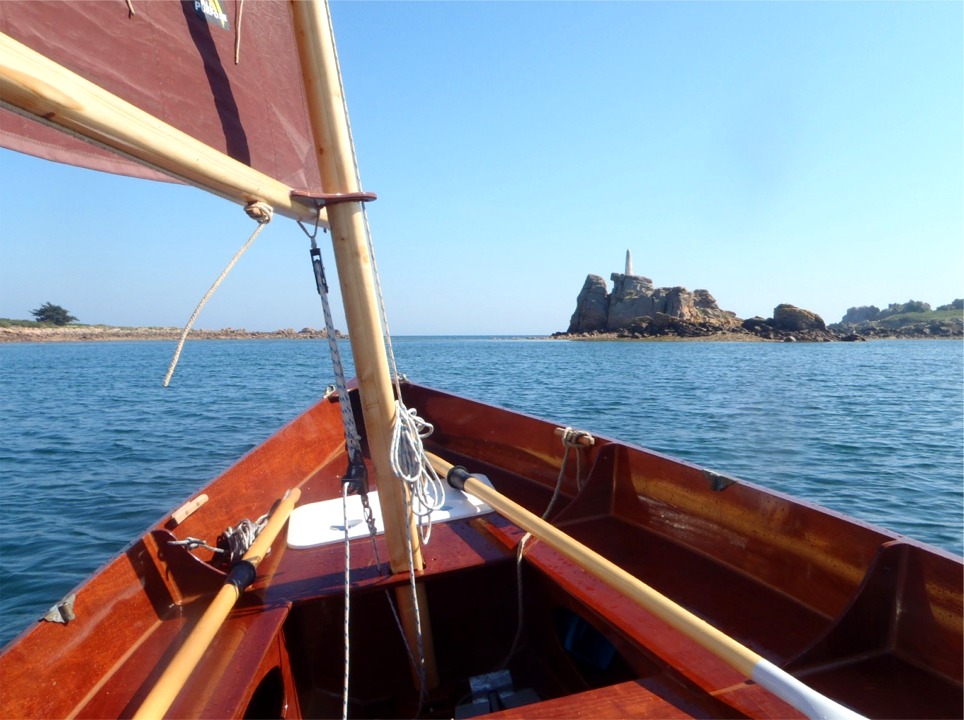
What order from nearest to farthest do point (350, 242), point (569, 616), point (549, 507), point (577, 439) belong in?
point (350, 242) < point (569, 616) < point (549, 507) < point (577, 439)

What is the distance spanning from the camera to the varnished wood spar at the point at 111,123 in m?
1.23

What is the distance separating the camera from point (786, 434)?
45.5 feet

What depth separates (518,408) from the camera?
1798cm

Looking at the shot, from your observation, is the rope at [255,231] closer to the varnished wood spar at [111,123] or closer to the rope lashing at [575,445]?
the varnished wood spar at [111,123]

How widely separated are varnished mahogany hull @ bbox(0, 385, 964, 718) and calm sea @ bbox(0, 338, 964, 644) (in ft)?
12.3

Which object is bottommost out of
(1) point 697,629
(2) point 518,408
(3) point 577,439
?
(2) point 518,408

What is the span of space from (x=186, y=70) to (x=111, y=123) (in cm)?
104

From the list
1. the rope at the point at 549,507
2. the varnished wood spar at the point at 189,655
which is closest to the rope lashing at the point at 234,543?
the varnished wood spar at the point at 189,655

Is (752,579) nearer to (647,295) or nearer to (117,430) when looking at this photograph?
(117,430)

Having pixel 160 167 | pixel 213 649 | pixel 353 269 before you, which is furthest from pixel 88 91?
pixel 213 649

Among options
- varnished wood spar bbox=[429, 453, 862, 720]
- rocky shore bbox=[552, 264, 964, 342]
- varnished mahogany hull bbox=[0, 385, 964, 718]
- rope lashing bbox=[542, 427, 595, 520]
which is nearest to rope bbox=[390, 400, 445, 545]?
varnished wood spar bbox=[429, 453, 862, 720]

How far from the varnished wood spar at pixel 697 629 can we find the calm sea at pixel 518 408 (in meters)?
5.78

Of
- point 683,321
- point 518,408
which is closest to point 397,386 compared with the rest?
point 518,408

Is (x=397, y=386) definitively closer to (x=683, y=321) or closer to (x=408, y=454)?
(x=408, y=454)
